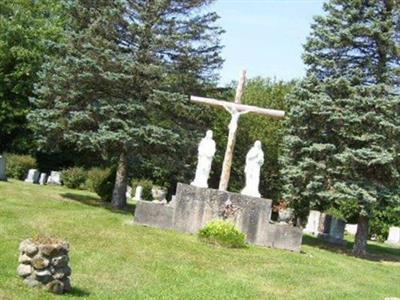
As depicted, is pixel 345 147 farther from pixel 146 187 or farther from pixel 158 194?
pixel 146 187

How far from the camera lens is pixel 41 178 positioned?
34844 millimetres

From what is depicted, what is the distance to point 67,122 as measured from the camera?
24844 millimetres

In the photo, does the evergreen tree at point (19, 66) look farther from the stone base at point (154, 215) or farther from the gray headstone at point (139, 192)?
the stone base at point (154, 215)

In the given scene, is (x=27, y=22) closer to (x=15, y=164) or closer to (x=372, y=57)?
(x=15, y=164)

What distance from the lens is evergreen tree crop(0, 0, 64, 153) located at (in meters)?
38.1

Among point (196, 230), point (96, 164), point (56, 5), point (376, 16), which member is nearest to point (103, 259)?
point (196, 230)

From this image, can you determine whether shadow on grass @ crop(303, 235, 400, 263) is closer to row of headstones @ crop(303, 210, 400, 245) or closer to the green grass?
row of headstones @ crop(303, 210, 400, 245)

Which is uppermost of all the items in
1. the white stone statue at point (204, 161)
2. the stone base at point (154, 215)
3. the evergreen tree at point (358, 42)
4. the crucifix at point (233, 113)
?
the evergreen tree at point (358, 42)

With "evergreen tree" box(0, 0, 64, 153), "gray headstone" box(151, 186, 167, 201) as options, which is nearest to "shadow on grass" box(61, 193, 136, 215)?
"gray headstone" box(151, 186, 167, 201)

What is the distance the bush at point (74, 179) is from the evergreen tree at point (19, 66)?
15.2 ft

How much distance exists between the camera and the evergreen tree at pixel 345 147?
917 inches

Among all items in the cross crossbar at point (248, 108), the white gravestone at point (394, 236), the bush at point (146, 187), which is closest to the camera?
the cross crossbar at point (248, 108)

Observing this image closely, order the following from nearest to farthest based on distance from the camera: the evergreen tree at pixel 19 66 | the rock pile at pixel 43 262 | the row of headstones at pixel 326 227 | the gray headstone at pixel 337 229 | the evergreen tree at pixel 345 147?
the rock pile at pixel 43 262 → the evergreen tree at pixel 345 147 → the row of headstones at pixel 326 227 → the gray headstone at pixel 337 229 → the evergreen tree at pixel 19 66

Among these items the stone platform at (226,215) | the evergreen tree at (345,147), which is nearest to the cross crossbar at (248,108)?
the evergreen tree at (345,147)
